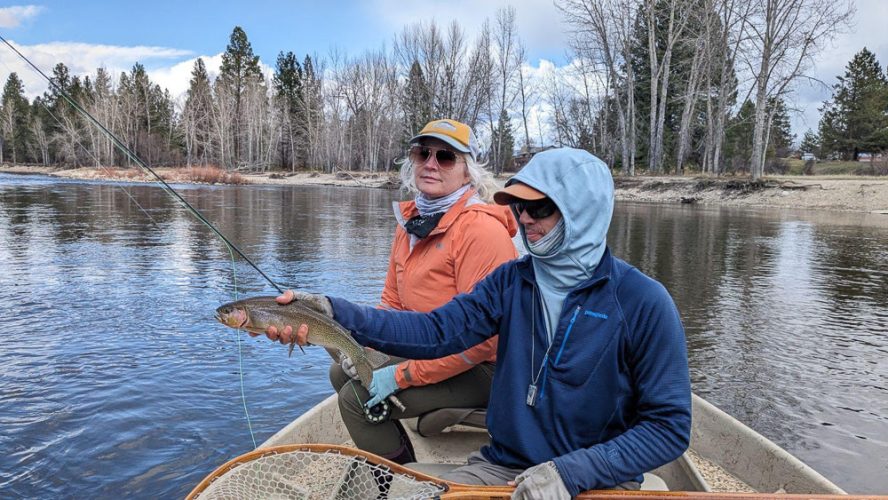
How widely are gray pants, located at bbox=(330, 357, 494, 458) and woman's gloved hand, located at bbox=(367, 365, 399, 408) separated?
0.18 ft

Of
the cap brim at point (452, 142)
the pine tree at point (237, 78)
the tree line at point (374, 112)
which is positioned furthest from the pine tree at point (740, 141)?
the cap brim at point (452, 142)

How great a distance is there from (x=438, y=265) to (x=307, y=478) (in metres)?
1.35

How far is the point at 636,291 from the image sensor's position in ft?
7.72

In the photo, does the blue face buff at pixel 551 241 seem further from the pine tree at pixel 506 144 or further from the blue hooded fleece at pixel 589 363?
the pine tree at pixel 506 144

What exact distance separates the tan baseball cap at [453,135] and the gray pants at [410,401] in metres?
1.24

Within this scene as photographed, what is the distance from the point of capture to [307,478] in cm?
338

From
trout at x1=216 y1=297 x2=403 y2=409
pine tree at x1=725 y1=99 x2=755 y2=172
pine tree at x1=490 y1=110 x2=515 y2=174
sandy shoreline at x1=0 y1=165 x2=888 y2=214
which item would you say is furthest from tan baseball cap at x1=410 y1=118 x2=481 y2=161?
pine tree at x1=490 y1=110 x2=515 y2=174

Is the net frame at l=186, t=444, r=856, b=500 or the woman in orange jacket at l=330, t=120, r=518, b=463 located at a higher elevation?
the woman in orange jacket at l=330, t=120, r=518, b=463

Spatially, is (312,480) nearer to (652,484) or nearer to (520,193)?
(652,484)

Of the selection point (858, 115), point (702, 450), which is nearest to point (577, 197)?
point (702, 450)

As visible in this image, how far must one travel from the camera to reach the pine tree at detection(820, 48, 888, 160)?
53188 millimetres

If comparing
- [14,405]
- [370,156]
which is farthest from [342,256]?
[370,156]

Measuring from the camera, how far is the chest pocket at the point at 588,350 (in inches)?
92.7

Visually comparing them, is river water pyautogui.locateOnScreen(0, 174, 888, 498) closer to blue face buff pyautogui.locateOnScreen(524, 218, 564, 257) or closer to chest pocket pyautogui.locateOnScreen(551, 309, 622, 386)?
chest pocket pyautogui.locateOnScreen(551, 309, 622, 386)
